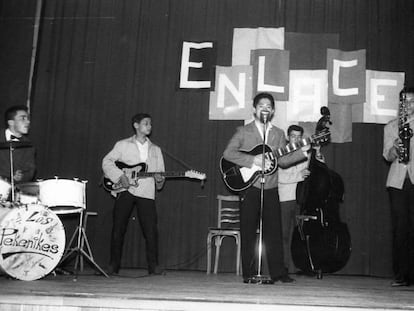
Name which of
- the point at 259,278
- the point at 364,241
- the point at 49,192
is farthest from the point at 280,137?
the point at 364,241

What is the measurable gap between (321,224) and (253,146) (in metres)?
1.28

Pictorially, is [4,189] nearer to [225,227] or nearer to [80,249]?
[80,249]

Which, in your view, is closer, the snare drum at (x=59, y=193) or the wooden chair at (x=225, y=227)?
the snare drum at (x=59, y=193)

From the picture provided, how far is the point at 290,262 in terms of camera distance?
571 cm

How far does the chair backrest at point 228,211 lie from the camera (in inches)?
229

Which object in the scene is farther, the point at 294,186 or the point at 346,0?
the point at 346,0

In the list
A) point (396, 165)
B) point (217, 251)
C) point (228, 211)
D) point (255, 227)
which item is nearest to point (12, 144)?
point (255, 227)

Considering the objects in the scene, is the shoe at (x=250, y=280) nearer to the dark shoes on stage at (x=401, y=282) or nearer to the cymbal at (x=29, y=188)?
the dark shoes on stage at (x=401, y=282)

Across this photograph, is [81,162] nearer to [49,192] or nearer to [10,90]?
[10,90]

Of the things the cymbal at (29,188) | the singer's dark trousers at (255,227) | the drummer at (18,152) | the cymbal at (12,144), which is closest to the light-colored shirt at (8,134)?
the drummer at (18,152)

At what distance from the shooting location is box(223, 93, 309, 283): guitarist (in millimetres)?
4020

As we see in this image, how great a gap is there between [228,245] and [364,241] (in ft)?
4.87

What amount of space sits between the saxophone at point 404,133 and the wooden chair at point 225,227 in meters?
1.98

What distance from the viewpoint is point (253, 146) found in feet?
13.6
